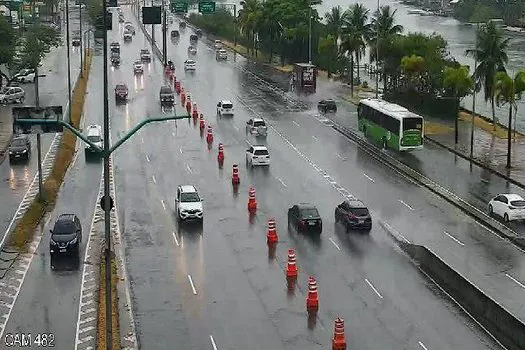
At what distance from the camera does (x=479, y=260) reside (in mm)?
42125

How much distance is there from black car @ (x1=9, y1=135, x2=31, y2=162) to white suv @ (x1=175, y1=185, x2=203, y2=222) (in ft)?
60.4

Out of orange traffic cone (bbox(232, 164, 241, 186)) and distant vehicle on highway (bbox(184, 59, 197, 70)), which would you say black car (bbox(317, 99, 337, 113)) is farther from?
distant vehicle on highway (bbox(184, 59, 197, 70))

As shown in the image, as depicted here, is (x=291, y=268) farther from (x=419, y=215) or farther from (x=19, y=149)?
(x=19, y=149)

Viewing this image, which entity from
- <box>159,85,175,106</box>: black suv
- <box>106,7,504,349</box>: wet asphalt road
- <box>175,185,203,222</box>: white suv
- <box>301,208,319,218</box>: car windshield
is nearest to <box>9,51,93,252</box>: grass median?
<box>106,7,504,349</box>: wet asphalt road

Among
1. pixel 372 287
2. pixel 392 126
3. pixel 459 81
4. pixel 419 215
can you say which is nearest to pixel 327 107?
pixel 459 81

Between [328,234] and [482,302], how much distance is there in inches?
501

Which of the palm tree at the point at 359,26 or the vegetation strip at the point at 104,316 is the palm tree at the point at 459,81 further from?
the vegetation strip at the point at 104,316

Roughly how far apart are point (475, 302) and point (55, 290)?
51.6ft

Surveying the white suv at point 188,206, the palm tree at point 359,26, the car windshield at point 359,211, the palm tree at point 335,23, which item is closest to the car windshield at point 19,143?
the white suv at point 188,206

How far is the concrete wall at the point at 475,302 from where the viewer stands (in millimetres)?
31844

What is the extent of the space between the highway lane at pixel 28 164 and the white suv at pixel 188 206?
27.3 ft

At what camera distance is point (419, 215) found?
50125 mm

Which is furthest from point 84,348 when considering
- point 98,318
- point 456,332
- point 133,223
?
point 133,223

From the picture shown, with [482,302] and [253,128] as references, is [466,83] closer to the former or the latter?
[253,128]
